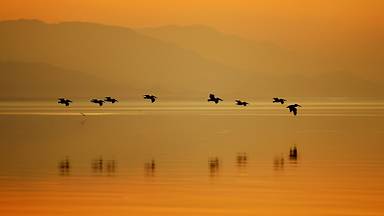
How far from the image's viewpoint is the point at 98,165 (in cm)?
4191

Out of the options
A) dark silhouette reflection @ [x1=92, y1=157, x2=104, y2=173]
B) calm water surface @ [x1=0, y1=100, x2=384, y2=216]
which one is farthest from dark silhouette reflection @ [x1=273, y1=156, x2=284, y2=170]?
dark silhouette reflection @ [x1=92, y1=157, x2=104, y2=173]

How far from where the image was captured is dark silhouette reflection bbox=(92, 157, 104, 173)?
39.5 metres

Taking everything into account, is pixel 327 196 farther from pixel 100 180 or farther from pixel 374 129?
pixel 374 129

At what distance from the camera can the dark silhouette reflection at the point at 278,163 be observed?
4088 centimetres

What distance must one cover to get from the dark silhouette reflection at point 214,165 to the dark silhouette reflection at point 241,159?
88 centimetres

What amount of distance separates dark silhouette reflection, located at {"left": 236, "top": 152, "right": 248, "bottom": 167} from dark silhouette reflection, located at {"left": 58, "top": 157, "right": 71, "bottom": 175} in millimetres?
6935

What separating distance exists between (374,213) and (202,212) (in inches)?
176

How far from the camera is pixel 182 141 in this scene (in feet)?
196

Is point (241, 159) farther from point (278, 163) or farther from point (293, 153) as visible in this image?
point (293, 153)

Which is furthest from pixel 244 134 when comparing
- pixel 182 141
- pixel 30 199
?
pixel 30 199

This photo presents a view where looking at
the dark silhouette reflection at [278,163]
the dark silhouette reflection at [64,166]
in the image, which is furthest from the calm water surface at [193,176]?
the dark silhouette reflection at [64,166]

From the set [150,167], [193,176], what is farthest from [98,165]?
[193,176]

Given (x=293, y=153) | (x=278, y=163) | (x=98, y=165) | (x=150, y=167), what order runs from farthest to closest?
(x=293, y=153) → (x=278, y=163) → (x=98, y=165) → (x=150, y=167)

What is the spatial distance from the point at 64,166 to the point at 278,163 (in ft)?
28.9
